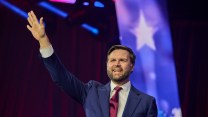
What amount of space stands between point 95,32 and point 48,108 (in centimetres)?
119

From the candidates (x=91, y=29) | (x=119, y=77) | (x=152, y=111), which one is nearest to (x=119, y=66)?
(x=119, y=77)

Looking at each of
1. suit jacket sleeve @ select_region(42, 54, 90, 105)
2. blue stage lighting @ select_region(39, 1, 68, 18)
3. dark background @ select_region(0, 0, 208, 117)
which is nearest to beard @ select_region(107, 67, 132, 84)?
suit jacket sleeve @ select_region(42, 54, 90, 105)

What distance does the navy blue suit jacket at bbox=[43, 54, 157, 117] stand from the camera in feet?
5.83

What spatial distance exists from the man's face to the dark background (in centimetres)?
256

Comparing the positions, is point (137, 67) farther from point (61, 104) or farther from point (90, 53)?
point (61, 104)

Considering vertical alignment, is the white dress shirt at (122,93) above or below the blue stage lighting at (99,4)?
below

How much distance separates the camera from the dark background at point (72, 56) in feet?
15.3

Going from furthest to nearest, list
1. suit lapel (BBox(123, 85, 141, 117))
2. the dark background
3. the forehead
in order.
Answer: the dark background
the forehead
suit lapel (BBox(123, 85, 141, 117))

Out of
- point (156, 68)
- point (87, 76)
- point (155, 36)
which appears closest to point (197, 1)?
point (155, 36)

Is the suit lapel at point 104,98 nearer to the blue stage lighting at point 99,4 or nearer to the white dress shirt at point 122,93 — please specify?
the white dress shirt at point 122,93

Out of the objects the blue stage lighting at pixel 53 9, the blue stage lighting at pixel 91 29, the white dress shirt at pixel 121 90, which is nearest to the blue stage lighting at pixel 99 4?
the blue stage lighting at pixel 91 29

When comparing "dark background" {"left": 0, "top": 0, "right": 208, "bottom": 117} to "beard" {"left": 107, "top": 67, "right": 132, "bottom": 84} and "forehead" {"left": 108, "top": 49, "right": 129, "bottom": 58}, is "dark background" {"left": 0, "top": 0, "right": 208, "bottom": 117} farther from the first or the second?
"beard" {"left": 107, "top": 67, "right": 132, "bottom": 84}

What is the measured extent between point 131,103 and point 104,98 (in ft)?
0.46

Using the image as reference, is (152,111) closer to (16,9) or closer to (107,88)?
(107,88)
